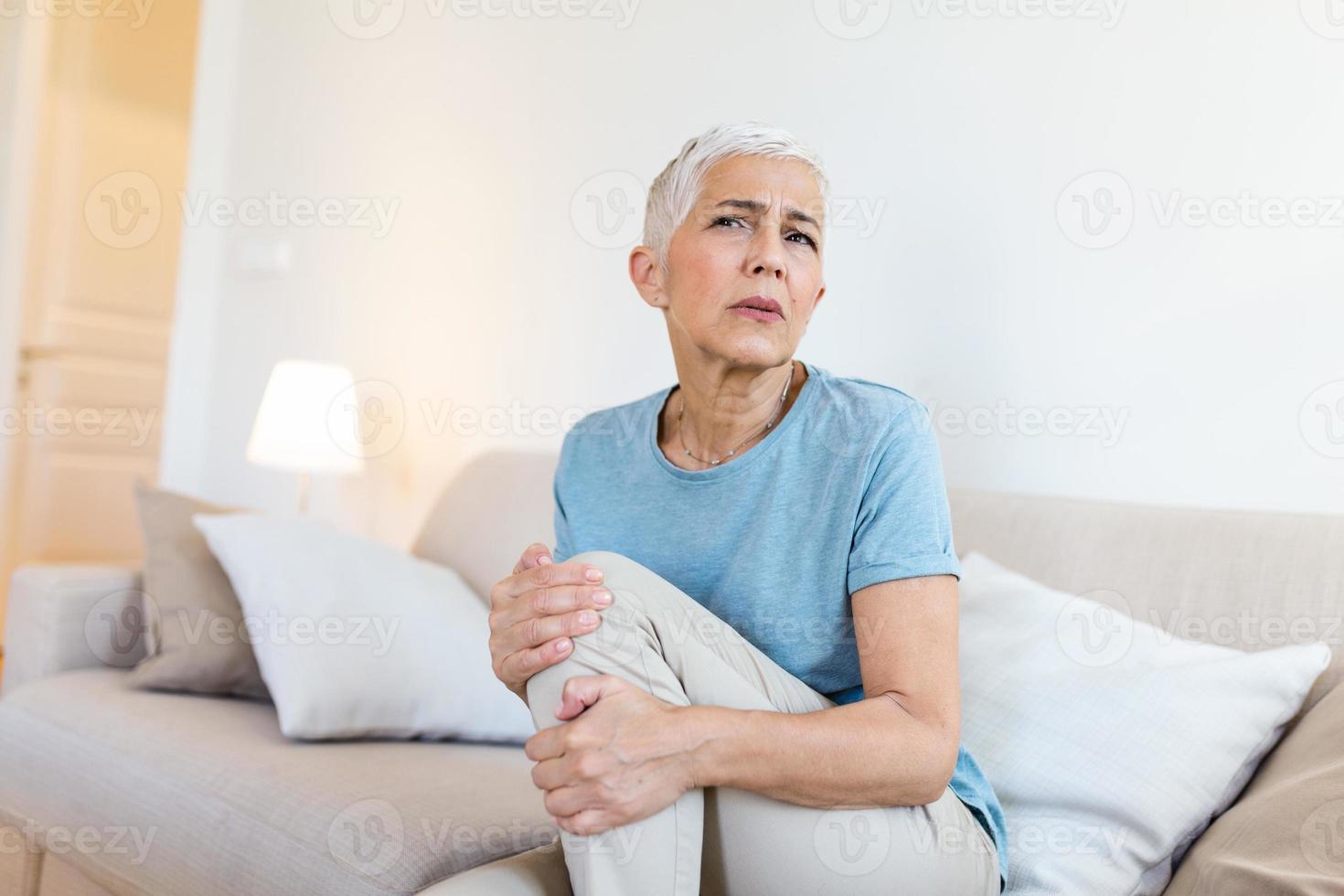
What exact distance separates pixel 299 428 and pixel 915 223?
5.24ft

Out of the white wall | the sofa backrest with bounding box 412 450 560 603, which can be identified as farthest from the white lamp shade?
the sofa backrest with bounding box 412 450 560 603

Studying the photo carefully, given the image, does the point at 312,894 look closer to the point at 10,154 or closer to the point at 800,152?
the point at 800,152

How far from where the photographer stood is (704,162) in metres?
1.36

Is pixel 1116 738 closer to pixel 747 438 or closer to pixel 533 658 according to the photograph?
pixel 747 438

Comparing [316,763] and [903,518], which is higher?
[903,518]

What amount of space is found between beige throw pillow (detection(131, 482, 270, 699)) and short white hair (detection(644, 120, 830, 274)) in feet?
3.50

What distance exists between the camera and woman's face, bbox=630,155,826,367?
1.33m

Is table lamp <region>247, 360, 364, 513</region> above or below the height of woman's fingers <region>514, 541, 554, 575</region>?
below

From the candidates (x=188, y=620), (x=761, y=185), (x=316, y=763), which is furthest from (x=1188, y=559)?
(x=188, y=620)

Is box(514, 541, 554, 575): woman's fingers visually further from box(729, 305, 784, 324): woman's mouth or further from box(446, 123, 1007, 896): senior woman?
box(729, 305, 784, 324): woman's mouth

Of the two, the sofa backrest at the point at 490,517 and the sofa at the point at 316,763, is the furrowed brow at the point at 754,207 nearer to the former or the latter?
the sofa at the point at 316,763

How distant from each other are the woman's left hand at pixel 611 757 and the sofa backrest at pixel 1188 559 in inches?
29.8

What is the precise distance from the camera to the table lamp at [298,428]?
2.78 m

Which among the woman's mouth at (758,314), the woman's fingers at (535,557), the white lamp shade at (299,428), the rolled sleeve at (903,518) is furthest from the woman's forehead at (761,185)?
the white lamp shade at (299,428)
